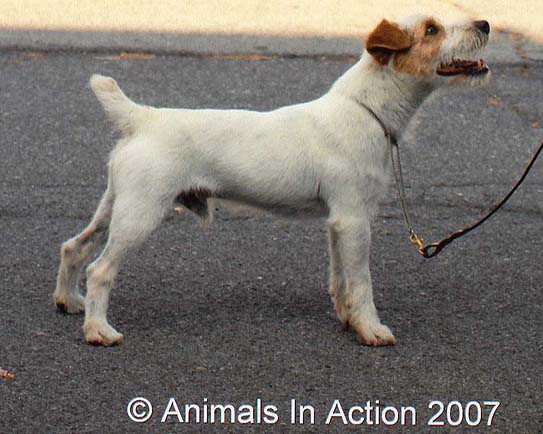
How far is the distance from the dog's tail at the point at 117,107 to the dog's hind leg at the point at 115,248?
286 mm

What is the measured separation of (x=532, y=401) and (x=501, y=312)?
2.66 ft

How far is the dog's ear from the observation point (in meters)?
4.77

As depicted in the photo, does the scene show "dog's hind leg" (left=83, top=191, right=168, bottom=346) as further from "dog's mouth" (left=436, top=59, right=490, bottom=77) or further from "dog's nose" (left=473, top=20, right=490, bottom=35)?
"dog's nose" (left=473, top=20, right=490, bottom=35)

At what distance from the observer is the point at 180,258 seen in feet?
18.7

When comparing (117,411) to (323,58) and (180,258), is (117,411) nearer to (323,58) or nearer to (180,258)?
(180,258)

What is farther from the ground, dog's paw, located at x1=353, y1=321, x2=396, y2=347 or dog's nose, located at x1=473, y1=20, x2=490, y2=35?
dog's nose, located at x1=473, y1=20, x2=490, y2=35

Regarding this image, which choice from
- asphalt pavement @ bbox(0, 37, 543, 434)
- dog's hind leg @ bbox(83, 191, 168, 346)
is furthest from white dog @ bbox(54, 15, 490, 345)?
asphalt pavement @ bbox(0, 37, 543, 434)

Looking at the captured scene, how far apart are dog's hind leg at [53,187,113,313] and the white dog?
0.02m

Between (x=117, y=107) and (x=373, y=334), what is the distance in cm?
130

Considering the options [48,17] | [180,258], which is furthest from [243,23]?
[180,258]

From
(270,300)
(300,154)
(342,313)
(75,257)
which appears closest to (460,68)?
(300,154)

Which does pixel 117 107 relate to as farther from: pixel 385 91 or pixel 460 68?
pixel 460 68

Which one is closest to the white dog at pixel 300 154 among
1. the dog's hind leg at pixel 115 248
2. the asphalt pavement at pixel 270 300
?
the dog's hind leg at pixel 115 248

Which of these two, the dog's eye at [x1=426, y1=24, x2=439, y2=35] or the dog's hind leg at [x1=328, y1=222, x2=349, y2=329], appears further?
the dog's hind leg at [x1=328, y1=222, x2=349, y2=329]
